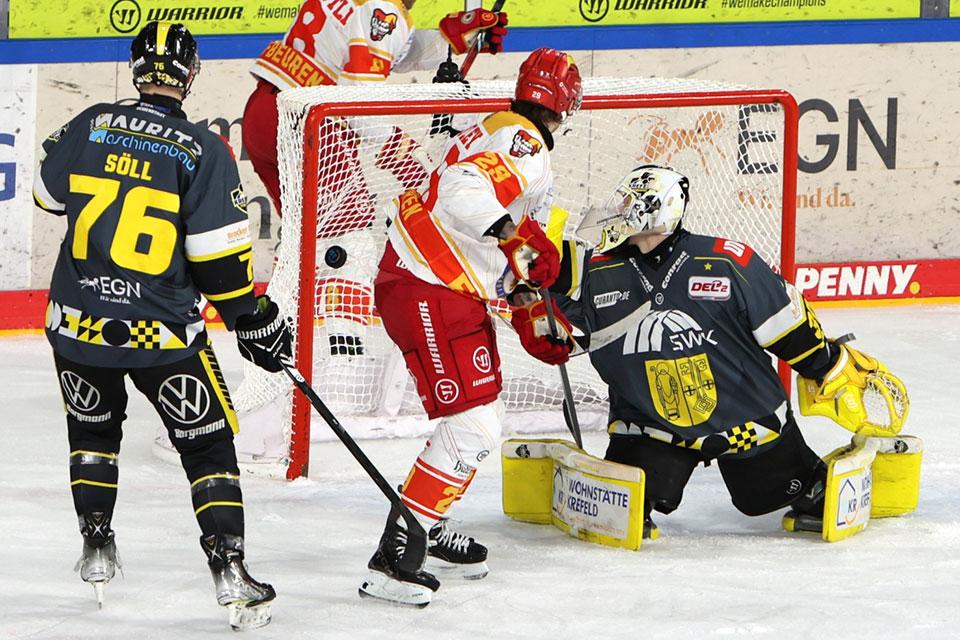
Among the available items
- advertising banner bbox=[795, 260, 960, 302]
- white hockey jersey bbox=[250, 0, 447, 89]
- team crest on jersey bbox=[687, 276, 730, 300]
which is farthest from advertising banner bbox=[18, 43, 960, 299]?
team crest on jersey bbox=[687, 276, 730, 300]

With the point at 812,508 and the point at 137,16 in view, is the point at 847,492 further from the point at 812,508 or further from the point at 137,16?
the point at 137,16

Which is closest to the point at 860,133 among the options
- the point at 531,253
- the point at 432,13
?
the point at 432,13

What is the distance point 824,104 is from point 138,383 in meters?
4.53

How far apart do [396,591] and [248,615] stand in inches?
13.6

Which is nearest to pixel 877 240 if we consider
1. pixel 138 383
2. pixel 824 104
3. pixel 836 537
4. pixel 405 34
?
pixel 824 104

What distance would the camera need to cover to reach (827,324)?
6.39m

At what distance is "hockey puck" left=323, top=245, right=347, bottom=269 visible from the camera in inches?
182

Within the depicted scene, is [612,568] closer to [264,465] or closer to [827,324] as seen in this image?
[264,465]

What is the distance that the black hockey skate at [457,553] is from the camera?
344 centimetres

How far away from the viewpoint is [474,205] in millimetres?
3146

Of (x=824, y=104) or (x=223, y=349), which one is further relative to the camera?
(x=824, y=104)

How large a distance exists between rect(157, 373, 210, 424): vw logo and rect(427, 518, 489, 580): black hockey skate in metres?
0.69

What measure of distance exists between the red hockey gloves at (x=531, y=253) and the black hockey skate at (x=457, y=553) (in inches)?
25.8

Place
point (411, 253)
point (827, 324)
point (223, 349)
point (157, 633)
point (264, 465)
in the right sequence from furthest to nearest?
point (827, 324)
point (223, 349)
point (264, 465)
point (411, 253)
point (157, 633)
